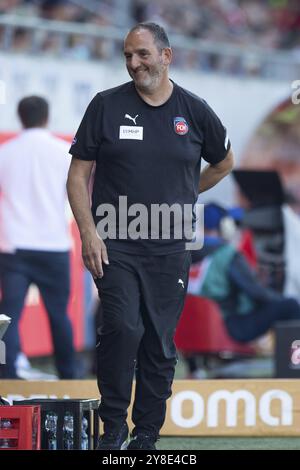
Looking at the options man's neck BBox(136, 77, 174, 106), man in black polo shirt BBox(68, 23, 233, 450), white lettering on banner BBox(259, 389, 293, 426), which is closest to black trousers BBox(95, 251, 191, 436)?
man in black polo shirt BBox(68, 23, 233, 450)

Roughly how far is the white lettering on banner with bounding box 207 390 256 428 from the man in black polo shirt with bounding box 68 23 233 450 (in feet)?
3.96

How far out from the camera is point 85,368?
11578 millimetres

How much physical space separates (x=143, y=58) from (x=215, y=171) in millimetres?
806

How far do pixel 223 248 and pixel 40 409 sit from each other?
4.48 meters

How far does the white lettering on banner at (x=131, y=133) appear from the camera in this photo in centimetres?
599

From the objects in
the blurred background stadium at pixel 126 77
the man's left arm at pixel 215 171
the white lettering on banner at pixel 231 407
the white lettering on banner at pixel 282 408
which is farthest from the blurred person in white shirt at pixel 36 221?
the man's left arm at pixel 215 171

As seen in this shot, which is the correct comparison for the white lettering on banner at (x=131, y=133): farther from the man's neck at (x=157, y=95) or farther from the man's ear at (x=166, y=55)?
the man's ear at (x=166, y=55)

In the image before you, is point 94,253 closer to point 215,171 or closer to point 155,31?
point 215,171

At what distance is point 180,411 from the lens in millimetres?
7363

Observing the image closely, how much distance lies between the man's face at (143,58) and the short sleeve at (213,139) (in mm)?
334

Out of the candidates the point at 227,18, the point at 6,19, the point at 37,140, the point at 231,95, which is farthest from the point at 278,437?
the point at 227,18

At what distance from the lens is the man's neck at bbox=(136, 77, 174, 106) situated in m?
6.07

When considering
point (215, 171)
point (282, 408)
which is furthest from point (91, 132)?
point (282, 408)
